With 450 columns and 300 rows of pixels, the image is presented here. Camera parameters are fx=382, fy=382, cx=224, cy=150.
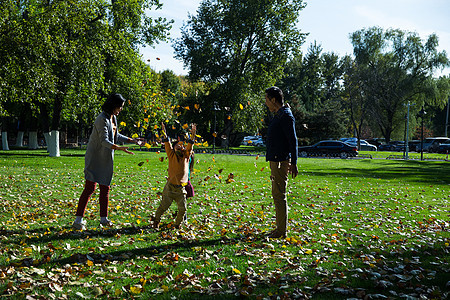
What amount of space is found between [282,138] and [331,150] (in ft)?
104

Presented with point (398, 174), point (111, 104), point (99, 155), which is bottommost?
point (398, 174)

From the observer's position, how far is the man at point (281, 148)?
5.89 meters

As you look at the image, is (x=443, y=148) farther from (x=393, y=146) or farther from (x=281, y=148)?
(x=281, y=148)

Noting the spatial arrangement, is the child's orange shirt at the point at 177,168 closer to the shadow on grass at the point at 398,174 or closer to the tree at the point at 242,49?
the shadow on grass at the point at 398,174

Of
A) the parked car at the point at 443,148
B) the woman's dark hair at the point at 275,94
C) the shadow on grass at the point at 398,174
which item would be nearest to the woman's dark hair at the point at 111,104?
the woman's dark hair at the point at 275,94

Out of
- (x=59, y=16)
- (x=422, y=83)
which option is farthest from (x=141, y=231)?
(x=422, y=83)

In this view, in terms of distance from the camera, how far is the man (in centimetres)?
589

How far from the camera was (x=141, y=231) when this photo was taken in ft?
21.5

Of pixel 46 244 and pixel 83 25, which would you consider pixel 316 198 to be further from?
pixel 83 25

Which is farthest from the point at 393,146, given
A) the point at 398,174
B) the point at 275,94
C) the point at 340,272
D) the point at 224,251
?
the point at 340,272

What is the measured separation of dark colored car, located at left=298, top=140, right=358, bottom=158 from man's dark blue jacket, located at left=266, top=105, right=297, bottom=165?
1225 inches

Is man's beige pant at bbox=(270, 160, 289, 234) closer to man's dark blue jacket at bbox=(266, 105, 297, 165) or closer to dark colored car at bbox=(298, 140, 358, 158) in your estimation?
man's dark blue jacket at bbox=(266, 105, 297, 165)

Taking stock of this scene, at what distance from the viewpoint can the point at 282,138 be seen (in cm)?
597

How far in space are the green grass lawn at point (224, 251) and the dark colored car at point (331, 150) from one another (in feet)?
86.2
